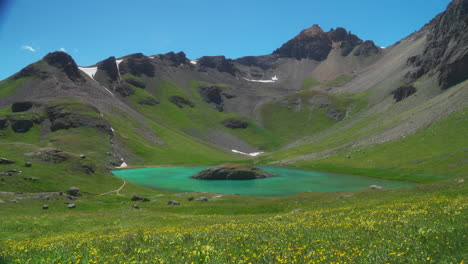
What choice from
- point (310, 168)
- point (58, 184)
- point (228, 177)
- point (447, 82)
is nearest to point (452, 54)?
point (447, 82)

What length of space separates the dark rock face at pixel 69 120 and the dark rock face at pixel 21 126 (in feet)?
37.5

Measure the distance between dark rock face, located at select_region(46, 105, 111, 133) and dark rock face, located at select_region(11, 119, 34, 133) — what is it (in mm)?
11416

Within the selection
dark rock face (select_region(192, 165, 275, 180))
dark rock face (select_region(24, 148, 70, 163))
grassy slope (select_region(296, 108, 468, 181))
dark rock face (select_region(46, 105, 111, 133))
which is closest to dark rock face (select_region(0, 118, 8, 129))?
dark rock face (select_region(46, 105, 111, 133))

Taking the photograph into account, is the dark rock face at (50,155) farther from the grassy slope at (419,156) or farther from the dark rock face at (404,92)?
the dark rock face at (404,92)

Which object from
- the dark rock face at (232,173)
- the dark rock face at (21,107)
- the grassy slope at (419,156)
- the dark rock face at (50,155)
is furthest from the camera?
the dark rock face at (21,107)

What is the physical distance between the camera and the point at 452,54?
187 m

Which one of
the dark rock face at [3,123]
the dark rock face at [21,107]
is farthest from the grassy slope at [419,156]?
the dark rock face at [21,107]

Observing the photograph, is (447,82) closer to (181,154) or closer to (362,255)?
(181,154)

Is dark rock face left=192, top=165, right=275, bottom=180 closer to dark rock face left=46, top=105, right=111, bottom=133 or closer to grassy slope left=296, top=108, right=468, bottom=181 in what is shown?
grassy slope left=296, top=108, right=468, bottom=181

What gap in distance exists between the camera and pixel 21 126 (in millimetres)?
166750

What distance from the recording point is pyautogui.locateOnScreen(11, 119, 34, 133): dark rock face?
165m

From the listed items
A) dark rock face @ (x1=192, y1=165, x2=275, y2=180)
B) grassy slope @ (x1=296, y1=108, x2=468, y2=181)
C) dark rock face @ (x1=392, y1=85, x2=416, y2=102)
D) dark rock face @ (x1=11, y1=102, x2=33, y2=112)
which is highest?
dark rock face @ (x1=392, y1=85, x2=416, y2=102)

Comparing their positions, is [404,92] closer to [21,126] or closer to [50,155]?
[50,155]

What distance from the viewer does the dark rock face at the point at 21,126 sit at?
6511 inches
